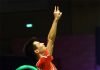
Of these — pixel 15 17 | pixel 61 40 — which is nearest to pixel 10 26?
pixel 15 17

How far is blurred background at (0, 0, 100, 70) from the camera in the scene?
4.00 meters

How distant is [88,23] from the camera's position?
4.15 metres

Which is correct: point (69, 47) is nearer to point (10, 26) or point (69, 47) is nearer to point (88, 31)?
point (88, 31)

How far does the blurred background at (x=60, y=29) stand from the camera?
158 inches

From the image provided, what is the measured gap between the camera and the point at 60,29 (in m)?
4.17

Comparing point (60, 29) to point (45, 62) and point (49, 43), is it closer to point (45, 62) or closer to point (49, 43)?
point (49, 43)

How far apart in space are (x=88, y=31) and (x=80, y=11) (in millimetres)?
208

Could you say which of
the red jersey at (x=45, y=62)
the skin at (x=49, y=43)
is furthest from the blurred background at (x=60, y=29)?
the red jersey at (x=45, y=62)

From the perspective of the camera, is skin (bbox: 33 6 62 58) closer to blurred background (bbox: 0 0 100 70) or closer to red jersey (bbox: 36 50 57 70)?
red jersey (bbox: 36 50 57 70)

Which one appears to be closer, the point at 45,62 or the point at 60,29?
the point at 45,62

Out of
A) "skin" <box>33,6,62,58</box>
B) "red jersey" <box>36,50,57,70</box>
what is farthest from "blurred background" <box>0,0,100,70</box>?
"red jersey" <box>36,50,57,70</box>

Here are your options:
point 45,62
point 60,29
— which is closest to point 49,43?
point 45,62

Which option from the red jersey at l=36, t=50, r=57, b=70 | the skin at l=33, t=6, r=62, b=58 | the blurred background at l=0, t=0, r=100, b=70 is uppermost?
the skin at l=33, t=6, r=62, b=58

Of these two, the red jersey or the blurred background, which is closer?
the red jersey
